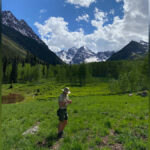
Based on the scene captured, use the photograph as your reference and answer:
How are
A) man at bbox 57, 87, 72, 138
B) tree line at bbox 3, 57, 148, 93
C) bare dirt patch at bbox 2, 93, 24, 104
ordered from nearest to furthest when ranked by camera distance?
man at bbox 57, 87, 72, 138, bare dirt patch at bbox 2, 93, 24, 104, tree line at bbox 3, 57, 148, 93

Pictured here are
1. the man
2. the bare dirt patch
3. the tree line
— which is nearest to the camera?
the man

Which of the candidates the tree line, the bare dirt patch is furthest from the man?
the tree line

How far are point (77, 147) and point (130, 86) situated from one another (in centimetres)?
5553

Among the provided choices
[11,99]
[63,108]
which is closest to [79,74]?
[11,99]

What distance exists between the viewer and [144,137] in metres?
7.57

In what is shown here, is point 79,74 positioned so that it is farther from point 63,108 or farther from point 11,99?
point 63,108

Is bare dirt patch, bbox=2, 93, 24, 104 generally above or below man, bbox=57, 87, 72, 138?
below

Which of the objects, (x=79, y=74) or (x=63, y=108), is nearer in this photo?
(x=63, y=108)

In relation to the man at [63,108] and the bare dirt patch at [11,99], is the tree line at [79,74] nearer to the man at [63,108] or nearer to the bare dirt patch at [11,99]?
the bare dirt patch at [11,99]

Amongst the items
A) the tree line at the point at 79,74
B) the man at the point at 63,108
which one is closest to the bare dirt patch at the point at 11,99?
the tree line at the point at 79,74

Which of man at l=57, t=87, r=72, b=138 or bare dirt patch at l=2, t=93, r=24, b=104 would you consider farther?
bare dirt patch at l=2, t=93, r=24, b=104

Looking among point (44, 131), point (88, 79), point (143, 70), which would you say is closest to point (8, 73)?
point (88, 79)

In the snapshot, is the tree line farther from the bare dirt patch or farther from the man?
the man

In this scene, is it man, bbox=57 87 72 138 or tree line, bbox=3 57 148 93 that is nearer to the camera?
man, bbox=57 87 72 138
